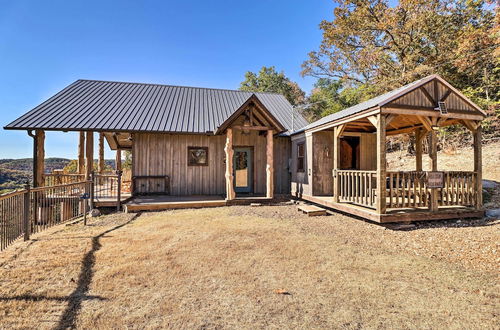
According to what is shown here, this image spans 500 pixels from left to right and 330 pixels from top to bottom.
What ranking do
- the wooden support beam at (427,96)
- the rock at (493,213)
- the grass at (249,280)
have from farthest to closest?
the rock at (493,213) < the wooden support beam at (427,96) < the grass at (249,280)

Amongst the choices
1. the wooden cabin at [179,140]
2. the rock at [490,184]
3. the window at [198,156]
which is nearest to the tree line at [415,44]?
the wooden cabin at [179,140]

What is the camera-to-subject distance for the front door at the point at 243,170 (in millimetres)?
11859

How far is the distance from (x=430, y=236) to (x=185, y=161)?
9278 millimetres

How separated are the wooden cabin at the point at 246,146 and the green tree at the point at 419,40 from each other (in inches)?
367

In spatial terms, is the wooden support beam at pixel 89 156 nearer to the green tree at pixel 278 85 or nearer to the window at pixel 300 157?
the window at pixel 300 157

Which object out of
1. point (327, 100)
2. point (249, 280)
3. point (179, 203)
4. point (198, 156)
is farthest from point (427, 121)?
point (327, 100)

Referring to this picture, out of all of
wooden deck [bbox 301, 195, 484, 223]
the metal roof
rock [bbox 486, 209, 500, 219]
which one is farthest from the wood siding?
rock [bbox 486, 209, 500, 219]

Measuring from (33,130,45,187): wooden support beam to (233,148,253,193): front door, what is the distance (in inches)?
313

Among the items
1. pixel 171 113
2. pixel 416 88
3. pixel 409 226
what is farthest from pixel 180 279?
pixel 171 113

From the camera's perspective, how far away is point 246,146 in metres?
11.8

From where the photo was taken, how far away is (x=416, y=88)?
262 inches

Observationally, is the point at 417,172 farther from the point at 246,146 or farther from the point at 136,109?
the point at 136,109

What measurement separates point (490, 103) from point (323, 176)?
508 inches

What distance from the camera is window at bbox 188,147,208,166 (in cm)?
1141
